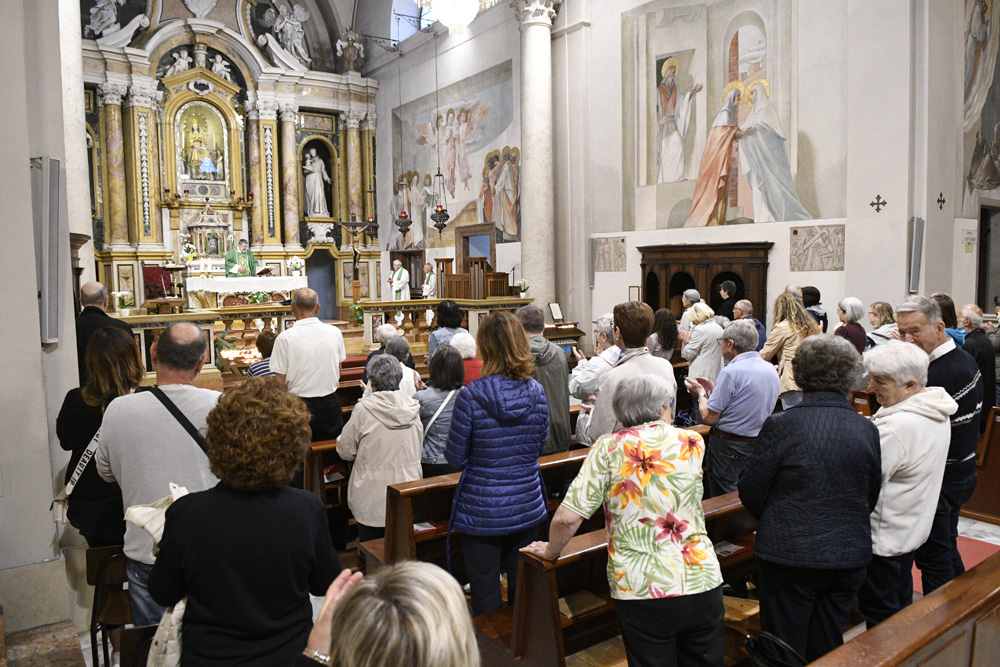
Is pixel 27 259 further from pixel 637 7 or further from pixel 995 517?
pixel 637 7

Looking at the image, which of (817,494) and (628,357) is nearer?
(817,494)

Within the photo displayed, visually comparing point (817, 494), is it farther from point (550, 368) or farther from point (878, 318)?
point (878, 318)

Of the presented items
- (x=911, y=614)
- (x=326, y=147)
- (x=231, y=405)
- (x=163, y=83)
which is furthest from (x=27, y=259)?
(x=326, y=147)

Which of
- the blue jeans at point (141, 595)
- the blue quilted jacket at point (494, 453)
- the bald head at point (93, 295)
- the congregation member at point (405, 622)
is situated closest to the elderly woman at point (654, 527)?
the blue quilted jacket at point (494, 453)

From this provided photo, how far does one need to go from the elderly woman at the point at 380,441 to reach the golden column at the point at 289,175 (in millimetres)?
15576

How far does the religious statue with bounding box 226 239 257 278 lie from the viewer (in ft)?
46.7

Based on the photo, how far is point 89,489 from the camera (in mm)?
3246

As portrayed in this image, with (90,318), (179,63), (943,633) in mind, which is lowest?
(943,633)

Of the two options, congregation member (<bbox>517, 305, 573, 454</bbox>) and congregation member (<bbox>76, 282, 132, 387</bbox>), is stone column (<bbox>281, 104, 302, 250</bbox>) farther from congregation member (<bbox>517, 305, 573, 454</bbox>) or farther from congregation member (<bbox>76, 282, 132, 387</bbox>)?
congregation member (<bbox>517, 305, 573, 454</bbox>)

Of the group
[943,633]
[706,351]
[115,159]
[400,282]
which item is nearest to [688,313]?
[706,351]

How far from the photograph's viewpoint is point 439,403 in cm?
438

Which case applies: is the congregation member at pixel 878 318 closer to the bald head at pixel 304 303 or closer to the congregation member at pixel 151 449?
the bald head at pixel 304 303

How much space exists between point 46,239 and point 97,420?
1314 millimetres

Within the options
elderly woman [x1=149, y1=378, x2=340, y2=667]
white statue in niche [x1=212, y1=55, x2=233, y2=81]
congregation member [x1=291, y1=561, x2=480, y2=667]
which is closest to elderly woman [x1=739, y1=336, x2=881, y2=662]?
elderly woman [x1=149, y1=378, x2=340, y2=667]
